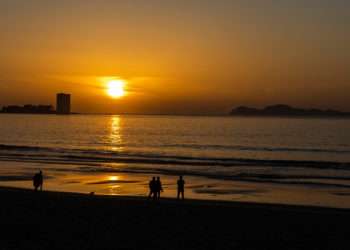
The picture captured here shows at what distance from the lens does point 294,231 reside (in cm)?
1543

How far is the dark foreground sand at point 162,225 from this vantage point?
1341 cm

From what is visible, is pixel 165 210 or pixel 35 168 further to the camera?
pixel 35 168

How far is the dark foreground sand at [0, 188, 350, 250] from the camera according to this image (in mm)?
13406

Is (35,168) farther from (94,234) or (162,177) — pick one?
(94,234)

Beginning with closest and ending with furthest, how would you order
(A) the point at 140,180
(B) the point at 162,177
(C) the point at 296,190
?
(C) the point at 296,190, (A) the point at 140,180, (B) the point at 162,177

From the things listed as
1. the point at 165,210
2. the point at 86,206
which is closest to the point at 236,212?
the point at 165,210

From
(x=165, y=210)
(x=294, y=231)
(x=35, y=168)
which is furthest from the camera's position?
(x=35, y=168)

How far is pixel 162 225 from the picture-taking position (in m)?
15.8

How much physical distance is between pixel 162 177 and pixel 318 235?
68.5 ft

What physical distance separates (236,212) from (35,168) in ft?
82.8

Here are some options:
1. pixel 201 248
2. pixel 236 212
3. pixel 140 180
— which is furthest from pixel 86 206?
pixel 140 180

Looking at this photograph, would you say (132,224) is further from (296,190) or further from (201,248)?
(296,190)

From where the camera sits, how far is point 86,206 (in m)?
19.3

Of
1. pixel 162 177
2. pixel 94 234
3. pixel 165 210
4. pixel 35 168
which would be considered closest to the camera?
pixel 94 234
